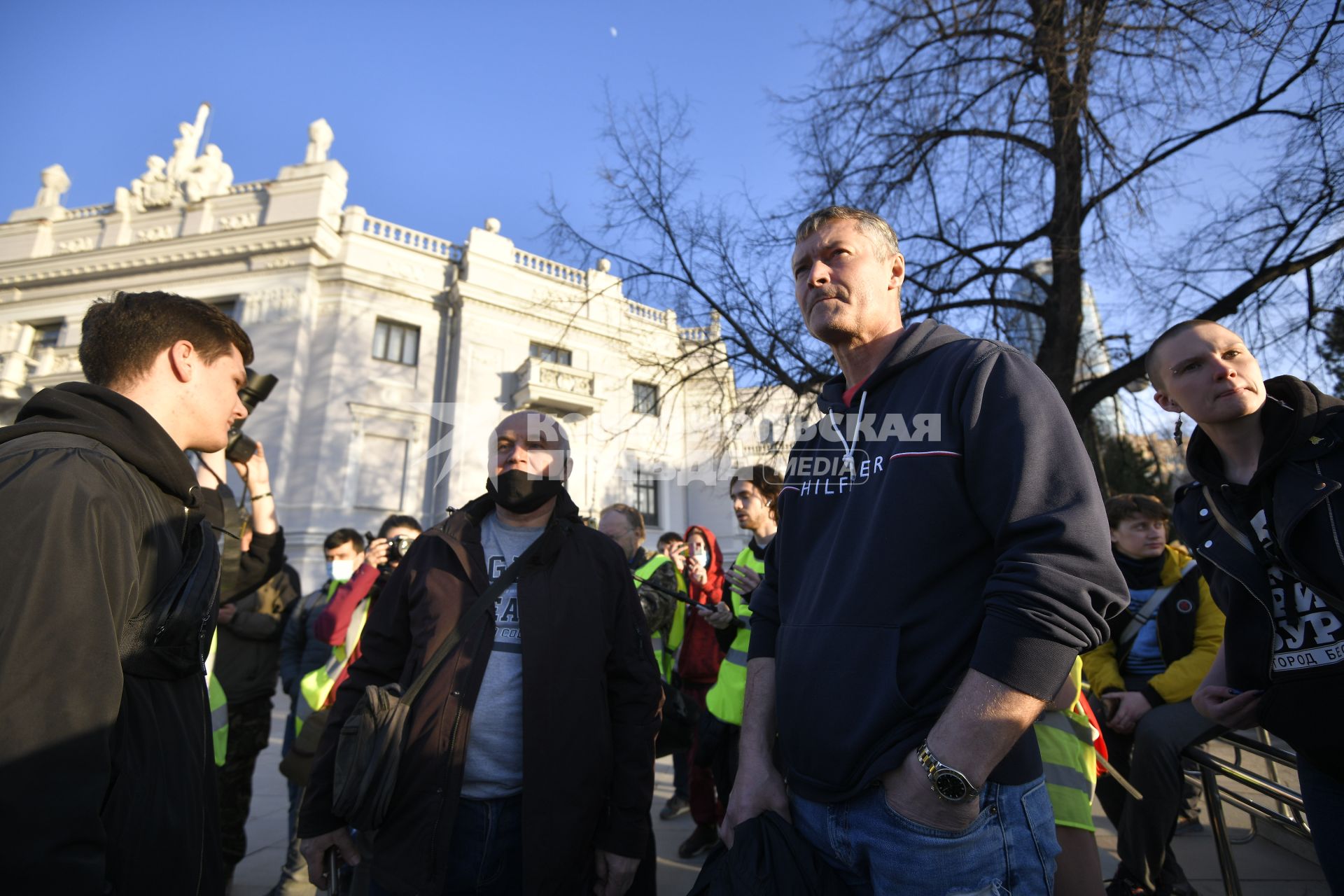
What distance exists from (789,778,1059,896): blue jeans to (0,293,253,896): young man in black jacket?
4.46ft

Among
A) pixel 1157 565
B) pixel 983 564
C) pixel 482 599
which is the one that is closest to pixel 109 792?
pixel 482 599

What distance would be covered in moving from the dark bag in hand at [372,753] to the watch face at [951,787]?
1621 millimetres

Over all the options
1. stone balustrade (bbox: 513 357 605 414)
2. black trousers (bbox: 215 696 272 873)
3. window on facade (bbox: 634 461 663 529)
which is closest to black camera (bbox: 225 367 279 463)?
black trousers (bbox: 215 696 272 873)

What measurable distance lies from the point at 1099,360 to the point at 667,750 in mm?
6851

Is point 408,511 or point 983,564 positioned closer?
point 983,564

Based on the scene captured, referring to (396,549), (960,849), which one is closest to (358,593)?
(396,549)

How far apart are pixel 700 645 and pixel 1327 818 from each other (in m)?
3.64

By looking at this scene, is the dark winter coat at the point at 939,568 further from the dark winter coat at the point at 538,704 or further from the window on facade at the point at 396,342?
the window on facade at the point at 396,342

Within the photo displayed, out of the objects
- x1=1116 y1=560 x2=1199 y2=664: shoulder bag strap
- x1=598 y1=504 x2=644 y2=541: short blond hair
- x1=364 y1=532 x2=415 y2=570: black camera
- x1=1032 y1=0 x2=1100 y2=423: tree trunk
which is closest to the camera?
x1=1116 y1=560 x2=1199 y2=664: shoulder bag strap

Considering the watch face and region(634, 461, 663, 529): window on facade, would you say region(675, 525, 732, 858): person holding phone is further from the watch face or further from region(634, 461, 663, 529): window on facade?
region(634, 461, 663, 529): window on facade

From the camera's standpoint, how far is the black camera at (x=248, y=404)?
2562mm

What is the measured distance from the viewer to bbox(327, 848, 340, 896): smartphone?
2.27 meters

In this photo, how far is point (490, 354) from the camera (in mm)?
21188

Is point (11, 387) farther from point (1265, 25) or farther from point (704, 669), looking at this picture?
point (1265, 25)
